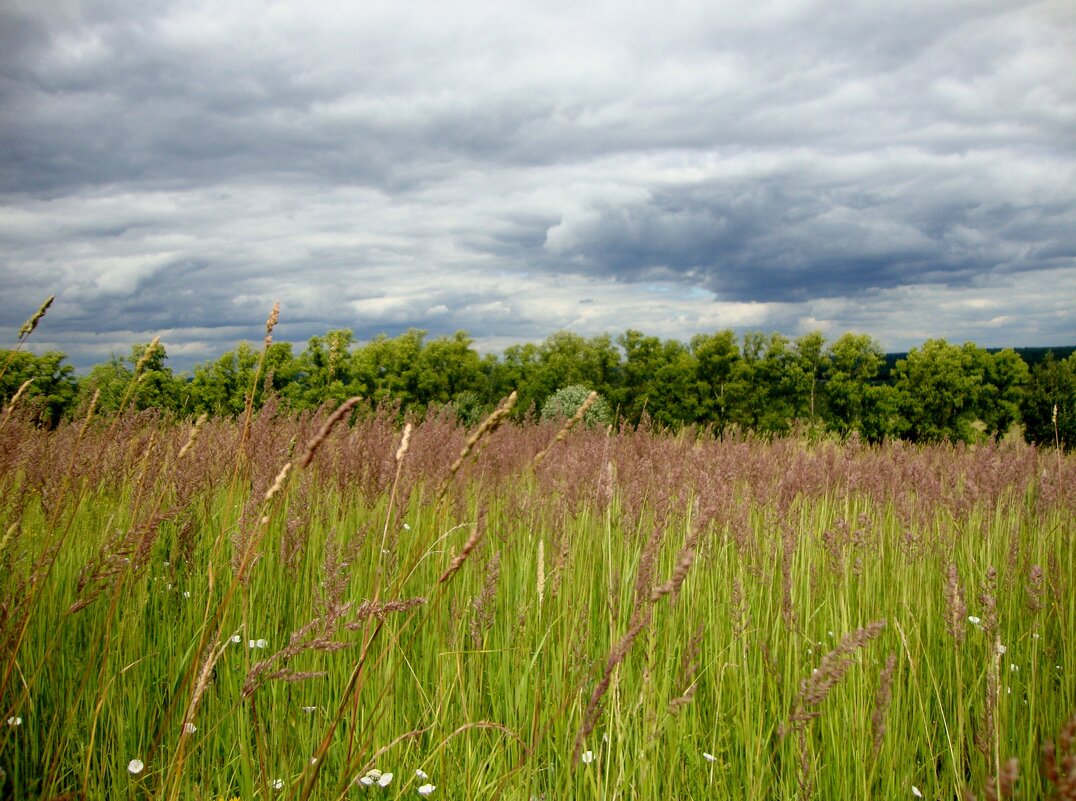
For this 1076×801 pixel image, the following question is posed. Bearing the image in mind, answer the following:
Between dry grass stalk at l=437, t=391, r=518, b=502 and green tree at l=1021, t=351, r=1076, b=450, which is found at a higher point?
Result: dry grass stalk at l=437, t=391, r=518, b=502

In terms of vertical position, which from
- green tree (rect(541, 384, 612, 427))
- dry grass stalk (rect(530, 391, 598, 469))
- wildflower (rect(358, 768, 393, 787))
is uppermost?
dry grass stalk (rect(530, 391, 598, 469))

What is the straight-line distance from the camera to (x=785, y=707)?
2379 mm

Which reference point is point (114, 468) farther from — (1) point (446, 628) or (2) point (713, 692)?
(2) point (713, 692)

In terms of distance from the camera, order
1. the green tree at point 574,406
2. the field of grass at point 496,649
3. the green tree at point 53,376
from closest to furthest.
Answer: the field of grass at point 496,649
the green tree at point 574,406
the green tree at point 53,376

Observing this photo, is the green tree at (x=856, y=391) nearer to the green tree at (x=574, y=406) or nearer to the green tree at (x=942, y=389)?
the green tree at (x=942, y=389)

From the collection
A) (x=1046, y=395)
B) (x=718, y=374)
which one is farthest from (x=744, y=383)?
(x=1046, y=395)

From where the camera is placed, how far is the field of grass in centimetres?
177

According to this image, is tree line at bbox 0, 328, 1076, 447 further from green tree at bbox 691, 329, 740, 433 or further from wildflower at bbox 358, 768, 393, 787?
wildflower at bbox 358, 768, 393, 787

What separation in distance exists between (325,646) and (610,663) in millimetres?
587

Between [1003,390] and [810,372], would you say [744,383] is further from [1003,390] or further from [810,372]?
[1003,390]

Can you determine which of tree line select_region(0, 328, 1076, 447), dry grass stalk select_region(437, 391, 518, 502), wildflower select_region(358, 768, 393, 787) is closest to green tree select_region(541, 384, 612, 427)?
tree line select_region(0, 328, 1076, 447)

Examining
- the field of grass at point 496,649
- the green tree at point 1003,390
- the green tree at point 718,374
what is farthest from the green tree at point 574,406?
the green tree at point 1003,390

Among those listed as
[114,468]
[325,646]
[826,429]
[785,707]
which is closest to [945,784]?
[785,707]

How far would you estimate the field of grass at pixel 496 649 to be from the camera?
5.80 ft
